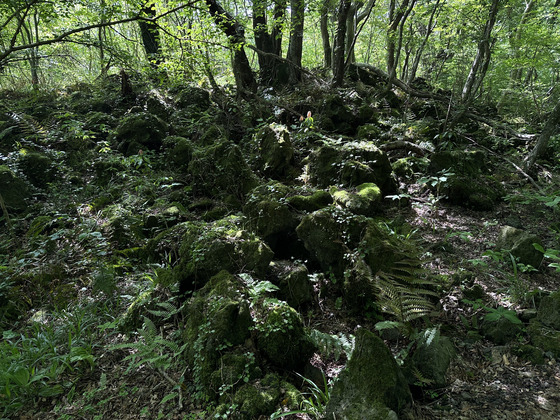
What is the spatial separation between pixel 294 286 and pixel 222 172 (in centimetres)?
365

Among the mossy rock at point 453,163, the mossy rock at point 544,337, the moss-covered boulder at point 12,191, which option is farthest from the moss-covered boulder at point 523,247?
the moss-covered boulder at point 12,191

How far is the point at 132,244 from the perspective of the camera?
16.6 feet

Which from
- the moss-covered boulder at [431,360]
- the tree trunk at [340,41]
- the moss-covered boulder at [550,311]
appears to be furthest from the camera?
the tree trunk at [340,41]

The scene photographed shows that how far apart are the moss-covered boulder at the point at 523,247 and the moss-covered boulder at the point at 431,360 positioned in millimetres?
2085

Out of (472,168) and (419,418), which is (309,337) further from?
(472,168)

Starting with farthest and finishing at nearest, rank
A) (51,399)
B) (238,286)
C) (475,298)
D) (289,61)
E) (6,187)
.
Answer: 1. (289,61)
2. (6,187)
3. (475,298)
4. (238,286)
5. (51,399)

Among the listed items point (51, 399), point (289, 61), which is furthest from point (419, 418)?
point (289, 61)

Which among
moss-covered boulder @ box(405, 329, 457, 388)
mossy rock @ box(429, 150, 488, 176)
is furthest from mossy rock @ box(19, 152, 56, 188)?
mossy rock @ box(429, 150, 488, 176)

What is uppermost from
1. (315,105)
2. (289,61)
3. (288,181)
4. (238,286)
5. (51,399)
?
(289,61)

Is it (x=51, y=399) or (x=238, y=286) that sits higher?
(x=238, y=286)

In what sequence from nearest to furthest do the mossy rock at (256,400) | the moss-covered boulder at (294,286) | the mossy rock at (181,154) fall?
the mossy rock at (256,400), the moss-covered boulder at (294,286), the mossy rock at (181,154)

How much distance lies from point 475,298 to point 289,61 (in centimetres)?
1005

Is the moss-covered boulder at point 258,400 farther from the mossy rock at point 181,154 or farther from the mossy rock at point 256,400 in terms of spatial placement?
the mossy rock at point 181,154

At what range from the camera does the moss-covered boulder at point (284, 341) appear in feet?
8.65
